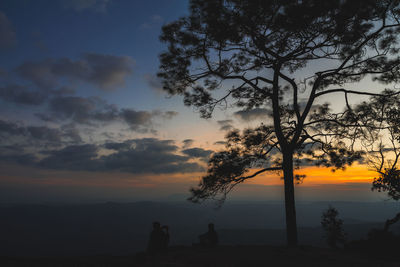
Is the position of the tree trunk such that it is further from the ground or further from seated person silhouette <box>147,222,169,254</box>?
seated person silhouette <box>147,222,169,254</box>

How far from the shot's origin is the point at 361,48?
11.4 meters

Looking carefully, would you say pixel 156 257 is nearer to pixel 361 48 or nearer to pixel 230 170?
pixel 230 170

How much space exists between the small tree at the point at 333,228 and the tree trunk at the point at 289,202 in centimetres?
776

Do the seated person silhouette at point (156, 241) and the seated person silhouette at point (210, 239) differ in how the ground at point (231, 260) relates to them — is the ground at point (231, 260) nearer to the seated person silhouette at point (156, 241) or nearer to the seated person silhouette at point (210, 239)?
the seated person silhouette at point (156, 241)

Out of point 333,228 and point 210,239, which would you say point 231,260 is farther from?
point 333,228

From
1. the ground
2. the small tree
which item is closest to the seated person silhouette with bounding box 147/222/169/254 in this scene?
the ground

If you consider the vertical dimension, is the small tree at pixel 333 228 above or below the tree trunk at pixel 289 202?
below

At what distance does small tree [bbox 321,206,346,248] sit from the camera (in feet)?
55.6

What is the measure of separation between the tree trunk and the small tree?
7.76 meters

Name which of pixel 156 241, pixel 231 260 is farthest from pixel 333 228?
pixel 156 241

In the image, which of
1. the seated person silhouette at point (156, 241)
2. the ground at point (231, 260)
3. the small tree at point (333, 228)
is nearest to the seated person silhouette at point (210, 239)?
the ground at point (231, 260)

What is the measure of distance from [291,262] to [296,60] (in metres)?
9.41

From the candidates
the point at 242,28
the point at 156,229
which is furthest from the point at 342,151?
the point at 156,229

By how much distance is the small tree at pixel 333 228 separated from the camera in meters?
17.0
